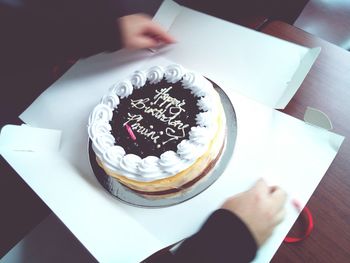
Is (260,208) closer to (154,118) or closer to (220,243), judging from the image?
(220,243)

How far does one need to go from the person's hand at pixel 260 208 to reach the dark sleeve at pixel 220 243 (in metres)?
0.02

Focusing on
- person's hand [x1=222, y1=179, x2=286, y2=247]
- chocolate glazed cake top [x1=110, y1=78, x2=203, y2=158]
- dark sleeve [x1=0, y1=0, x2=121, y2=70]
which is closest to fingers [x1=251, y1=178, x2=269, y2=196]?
person's hand [x1=222, y1=179, x2=286, y2=247]

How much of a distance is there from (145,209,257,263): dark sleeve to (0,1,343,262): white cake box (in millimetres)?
44

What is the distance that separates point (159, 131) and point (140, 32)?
464mm

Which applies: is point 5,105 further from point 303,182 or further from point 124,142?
point 303,182

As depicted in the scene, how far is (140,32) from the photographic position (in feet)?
3.97

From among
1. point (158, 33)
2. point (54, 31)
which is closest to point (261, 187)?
point (158, 33)

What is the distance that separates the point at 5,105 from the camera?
1.18 meters

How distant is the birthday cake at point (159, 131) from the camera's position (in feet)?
3.01

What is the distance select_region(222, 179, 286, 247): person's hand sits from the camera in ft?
2.58

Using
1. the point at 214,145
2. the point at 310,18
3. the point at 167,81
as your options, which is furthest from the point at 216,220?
the point at 310,18

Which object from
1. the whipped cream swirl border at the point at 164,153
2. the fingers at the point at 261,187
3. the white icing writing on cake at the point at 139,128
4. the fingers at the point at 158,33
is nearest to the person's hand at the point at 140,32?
the fingers at the point at 158,33

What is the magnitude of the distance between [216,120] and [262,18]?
52cm

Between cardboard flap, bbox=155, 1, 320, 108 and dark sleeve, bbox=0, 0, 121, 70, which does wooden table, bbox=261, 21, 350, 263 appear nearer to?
cardboard flap, bbox=155, 1, 320, 108
